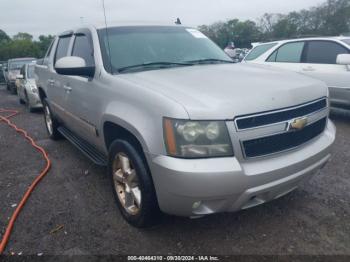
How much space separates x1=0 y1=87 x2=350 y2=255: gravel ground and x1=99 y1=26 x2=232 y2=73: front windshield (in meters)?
1.47

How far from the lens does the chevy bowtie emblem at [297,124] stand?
241cm

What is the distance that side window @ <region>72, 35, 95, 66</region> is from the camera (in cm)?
352

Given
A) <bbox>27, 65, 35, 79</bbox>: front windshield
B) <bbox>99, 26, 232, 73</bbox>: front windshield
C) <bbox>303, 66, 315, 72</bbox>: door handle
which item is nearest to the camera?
<bbox>99, 26, 232, 73</bbox>: front windshield

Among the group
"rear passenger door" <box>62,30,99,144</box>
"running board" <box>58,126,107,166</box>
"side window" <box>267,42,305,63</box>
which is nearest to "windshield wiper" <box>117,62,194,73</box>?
"rear passenger door" <box>62,30,99,144</box>

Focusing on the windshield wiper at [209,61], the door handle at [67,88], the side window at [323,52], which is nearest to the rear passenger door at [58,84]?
the door handle at [67,88]

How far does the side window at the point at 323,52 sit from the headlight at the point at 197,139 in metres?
4.80

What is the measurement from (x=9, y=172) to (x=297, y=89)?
3897mm

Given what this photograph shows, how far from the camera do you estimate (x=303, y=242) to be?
8.54 ft

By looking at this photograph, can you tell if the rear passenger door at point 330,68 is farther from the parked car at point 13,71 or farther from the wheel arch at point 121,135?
the parked car at point 13,71

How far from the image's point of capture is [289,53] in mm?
6770

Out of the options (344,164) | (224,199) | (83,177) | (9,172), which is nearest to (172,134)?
(224,199)

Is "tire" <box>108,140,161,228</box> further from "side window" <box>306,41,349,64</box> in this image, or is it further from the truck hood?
"side window" <box>306,41,349,64</box>

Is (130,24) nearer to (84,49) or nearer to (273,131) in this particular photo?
(84,49)

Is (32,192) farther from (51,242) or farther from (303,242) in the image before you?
(303,242)
